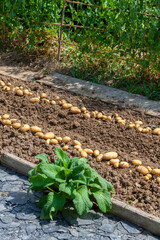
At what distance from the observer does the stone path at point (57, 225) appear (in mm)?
2439

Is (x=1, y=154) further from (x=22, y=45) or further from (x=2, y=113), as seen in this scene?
(x=22, y=45)

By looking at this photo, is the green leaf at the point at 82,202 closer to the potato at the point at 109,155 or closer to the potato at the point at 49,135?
the potato at the point at 109,155

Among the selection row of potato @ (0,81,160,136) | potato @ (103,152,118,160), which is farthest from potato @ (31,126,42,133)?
potato @ (103,152,118,160)

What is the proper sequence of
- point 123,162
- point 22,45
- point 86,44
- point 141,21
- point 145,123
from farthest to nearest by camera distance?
point 22,45, point 86,44, point 141,21, point 145,123, point 123,162

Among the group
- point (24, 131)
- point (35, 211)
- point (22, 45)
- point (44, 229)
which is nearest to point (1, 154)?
point (24, 131)

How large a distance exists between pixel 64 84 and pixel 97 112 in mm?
1005

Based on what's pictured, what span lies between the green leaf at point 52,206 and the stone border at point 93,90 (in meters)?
1.98

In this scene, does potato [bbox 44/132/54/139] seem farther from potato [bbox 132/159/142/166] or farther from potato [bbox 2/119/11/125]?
potato [bbox 132/159/142/166]

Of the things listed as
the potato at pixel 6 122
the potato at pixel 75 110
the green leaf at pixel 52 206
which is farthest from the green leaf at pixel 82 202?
Answer: the potato at pixel 75 110

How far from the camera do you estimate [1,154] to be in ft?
10.9

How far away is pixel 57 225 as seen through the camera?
2529 mm

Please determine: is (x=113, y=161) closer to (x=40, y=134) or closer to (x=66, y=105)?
(x=40, y=134)

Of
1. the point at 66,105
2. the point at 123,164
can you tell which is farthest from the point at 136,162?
the point at 66,105

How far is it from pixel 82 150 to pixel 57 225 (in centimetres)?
98
